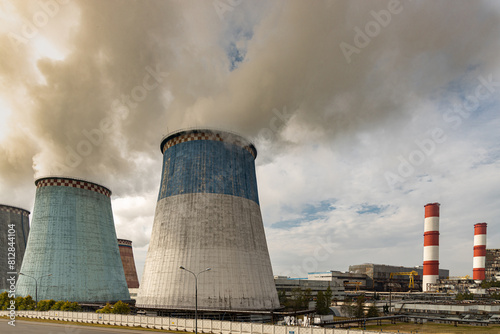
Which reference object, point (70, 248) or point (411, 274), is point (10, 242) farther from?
point (411, 274)

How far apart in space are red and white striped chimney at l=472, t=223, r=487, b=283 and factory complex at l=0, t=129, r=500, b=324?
177 ft

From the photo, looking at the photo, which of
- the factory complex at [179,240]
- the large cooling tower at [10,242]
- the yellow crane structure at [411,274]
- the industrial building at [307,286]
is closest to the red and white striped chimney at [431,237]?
the industrial building at [307,286]

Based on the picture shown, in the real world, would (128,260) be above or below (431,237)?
below

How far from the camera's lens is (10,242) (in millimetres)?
59312

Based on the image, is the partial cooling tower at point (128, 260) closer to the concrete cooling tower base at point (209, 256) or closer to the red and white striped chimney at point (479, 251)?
the concrete cooling tower base at point (209, 256)

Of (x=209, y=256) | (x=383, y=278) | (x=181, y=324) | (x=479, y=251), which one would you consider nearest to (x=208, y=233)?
(x=209, y=256)

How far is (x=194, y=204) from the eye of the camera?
36.6 metres

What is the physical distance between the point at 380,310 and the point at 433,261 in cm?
3717

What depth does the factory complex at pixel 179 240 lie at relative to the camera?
34.4 metres

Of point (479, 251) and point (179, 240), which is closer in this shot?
point (179, 240)

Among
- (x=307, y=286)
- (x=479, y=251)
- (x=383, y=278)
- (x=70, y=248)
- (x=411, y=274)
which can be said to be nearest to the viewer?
(x=70, y=248)

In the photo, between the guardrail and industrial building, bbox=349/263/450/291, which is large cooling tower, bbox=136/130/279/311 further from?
industrial building, bbox=349/263/450/291

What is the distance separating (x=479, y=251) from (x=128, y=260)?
92.2 m

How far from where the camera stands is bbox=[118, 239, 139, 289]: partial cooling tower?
287 feet
